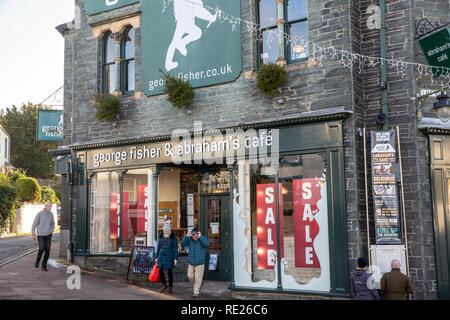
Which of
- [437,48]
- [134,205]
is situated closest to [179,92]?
[134,205]

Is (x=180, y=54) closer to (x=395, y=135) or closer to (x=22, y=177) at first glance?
(x=395, y=135)

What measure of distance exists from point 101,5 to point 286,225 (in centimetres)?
840

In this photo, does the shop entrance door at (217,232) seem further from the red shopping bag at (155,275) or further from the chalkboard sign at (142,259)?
the red shopping bag at (155,275)

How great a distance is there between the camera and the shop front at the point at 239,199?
10.7 meters

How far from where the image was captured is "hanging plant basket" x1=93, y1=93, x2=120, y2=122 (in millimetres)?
13977

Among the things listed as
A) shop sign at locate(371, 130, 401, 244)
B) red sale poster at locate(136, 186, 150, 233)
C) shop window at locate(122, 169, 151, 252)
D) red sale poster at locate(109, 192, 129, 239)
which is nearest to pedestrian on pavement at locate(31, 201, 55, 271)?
red sale poster at locate(109, 192, 129, 239)

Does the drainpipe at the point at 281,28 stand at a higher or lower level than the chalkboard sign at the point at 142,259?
higher

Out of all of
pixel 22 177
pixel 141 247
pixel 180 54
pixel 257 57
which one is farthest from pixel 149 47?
pixel 22 177

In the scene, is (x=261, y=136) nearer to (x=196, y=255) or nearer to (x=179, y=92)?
(x=179, y=92)

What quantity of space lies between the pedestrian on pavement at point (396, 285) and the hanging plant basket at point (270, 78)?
469 centimetres

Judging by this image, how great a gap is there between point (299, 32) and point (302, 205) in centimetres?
387

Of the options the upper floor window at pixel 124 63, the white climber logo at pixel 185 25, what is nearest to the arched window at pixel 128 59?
the upper floor window at pixel 124 63

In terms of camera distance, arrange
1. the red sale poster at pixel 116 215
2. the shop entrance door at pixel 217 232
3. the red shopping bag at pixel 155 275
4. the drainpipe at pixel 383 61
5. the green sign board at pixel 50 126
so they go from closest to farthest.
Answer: the drainpipe at pixel 383 61
the red shopping bag at pixel 155 275
the shop entrance door at pixel 217 232
the red sale poster at pixel 116 215
the green sign board at pixel 50 126

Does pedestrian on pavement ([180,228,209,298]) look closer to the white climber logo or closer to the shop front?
the shop front
